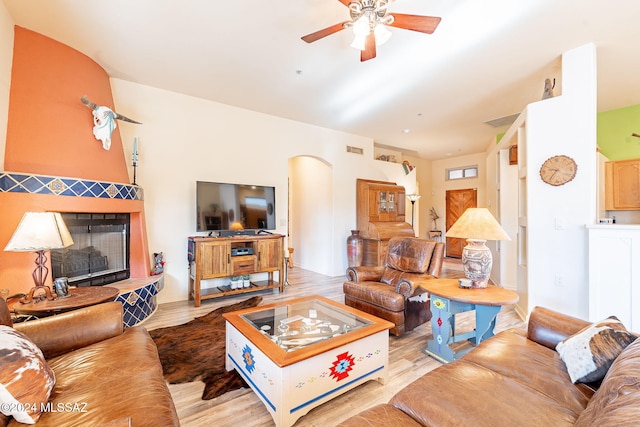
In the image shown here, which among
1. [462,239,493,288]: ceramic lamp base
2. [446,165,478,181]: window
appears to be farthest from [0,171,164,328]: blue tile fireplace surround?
[446,165,478,181]: window

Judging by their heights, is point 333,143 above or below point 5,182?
above

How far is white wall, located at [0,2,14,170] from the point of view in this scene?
7.92 feet

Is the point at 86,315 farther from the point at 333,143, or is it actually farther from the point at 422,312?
the point at 333,143

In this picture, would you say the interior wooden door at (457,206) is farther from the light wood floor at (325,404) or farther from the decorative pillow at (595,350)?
the decorative pillow at (595,350)

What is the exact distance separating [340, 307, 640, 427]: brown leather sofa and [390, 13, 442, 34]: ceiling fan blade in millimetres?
2165

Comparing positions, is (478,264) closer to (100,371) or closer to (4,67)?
(100,371)

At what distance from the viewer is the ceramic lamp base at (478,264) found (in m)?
2.42

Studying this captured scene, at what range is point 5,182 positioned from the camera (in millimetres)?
2367

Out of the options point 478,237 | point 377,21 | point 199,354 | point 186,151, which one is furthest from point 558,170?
point 186,151

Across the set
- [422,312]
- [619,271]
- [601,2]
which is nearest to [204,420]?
[422,312]

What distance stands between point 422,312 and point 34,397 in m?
2.91

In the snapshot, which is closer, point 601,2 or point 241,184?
point 601,2

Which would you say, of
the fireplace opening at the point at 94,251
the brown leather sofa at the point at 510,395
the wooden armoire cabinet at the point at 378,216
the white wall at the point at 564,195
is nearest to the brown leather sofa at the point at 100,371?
the brown leather sofa at the point at 510,395

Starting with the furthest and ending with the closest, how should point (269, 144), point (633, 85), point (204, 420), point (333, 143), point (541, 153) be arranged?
1. point (333, 143)
2. point (269, 144)
3. point (633, 85)
4. point (541, 153)
5. point (204, 420)
